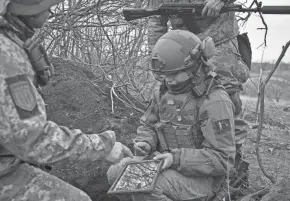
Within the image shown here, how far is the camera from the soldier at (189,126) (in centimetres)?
334

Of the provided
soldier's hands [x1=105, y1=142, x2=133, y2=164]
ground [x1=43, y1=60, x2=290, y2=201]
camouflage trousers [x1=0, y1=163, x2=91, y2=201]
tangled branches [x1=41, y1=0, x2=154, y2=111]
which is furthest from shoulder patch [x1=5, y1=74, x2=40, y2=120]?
tangled branches [x1=41, y1=0, x2=154, y2=111]

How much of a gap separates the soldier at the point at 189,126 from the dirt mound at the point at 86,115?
0.55m

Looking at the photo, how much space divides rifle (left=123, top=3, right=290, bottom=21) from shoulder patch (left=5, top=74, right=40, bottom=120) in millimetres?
2314

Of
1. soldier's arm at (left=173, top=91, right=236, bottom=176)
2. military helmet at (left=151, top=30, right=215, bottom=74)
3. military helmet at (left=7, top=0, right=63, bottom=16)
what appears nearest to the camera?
military helmet at (left=7, top=0, right=63, bottom=16)

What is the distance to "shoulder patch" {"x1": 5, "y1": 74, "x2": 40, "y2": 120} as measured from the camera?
2332 millimetres

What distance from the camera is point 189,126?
139 inches

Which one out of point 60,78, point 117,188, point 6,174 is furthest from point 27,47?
point 60,78

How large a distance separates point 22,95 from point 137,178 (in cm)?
120

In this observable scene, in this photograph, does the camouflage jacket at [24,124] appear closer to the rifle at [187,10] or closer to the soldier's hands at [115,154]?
the soldier's hands at [115,154]

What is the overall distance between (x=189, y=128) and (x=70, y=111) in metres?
1.95

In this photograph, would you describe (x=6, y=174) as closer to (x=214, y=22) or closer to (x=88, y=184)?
(x=88, y=184)

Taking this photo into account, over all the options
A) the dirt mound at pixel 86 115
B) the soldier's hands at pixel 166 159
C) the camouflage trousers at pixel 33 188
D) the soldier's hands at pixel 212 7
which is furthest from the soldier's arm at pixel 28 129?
the soldier's hands at pixel 212 7

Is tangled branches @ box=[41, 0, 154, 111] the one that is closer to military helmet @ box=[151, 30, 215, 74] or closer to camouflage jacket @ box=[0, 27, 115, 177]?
military helmet @ box=[151, 30, 215, 74]

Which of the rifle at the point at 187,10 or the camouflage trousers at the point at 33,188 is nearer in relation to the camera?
the camouflage trousers at the point at 33,188
